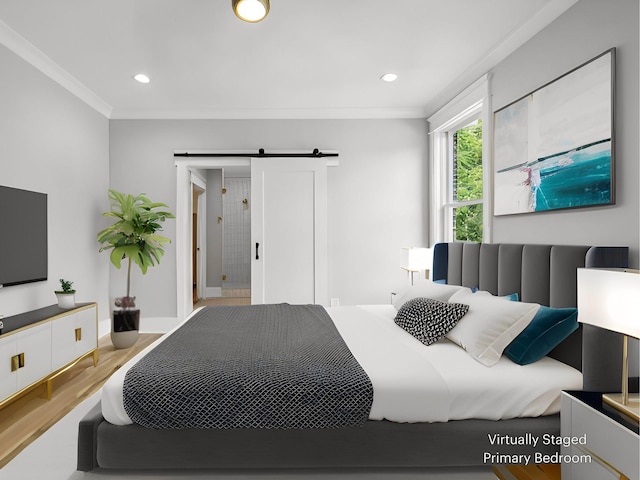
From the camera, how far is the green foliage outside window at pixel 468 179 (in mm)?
3957

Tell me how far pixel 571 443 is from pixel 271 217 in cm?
372

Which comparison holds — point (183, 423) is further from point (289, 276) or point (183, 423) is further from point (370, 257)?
point (370, 257)

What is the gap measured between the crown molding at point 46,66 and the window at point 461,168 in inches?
145

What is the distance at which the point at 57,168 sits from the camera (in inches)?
148

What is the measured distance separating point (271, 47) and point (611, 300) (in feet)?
9.33

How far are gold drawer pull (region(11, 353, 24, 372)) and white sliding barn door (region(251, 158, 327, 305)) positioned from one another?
244 centimetres

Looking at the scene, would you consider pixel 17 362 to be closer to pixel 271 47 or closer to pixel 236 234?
pixel 271 47

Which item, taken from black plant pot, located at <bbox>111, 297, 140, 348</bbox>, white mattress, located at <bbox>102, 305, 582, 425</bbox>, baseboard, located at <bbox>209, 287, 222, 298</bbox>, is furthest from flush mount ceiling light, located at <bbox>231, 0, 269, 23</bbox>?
baseboard, located at <bbox>209, 287, 222, 298</bbox>

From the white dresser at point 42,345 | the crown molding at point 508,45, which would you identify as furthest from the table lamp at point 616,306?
the white dresser at point 42,345

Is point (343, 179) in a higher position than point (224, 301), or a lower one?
higher

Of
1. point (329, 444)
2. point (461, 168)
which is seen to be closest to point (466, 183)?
point (461, 168)

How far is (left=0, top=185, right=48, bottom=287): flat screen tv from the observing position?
3000 millimetres

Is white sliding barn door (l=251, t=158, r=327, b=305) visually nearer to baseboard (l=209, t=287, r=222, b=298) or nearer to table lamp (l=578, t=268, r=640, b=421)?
baseboard (l=209, t=287, r=222, b=298)

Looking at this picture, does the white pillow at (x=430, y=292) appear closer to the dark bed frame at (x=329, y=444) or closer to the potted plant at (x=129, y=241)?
the dark bed frame at (x=329, y=444)
